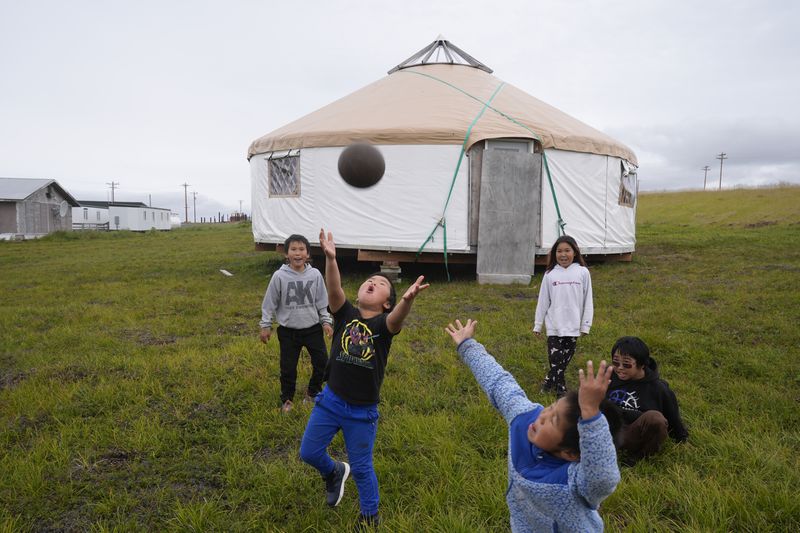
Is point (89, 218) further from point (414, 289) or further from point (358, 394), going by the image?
point (414, 289)

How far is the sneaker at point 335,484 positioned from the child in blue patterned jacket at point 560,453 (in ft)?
3.92

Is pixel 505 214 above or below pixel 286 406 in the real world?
above

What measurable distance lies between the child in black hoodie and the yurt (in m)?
5.79

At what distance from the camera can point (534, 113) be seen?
33.9 ft

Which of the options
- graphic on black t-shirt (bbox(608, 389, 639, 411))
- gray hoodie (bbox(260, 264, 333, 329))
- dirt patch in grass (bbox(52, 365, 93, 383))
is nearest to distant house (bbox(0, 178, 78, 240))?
dirt patch in grass (bbox(52, 365, 93, 383))

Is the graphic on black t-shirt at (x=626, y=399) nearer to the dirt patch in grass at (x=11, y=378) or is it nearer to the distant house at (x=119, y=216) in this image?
the dirt patch in grass at (x=11, y=378)

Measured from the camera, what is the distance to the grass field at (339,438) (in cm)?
263

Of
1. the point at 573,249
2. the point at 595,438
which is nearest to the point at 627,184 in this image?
the point at 573,249

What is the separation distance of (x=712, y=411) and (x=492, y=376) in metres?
2.78

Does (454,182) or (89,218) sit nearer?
(454,182)

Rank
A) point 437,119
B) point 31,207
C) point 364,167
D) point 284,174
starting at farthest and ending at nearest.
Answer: point 31,207 → point 284,174 → point 437,119 → point 364,167

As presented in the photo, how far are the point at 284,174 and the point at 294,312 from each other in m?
7.34

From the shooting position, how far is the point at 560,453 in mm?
1503

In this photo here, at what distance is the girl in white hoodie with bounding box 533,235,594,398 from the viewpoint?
414 centimetres
